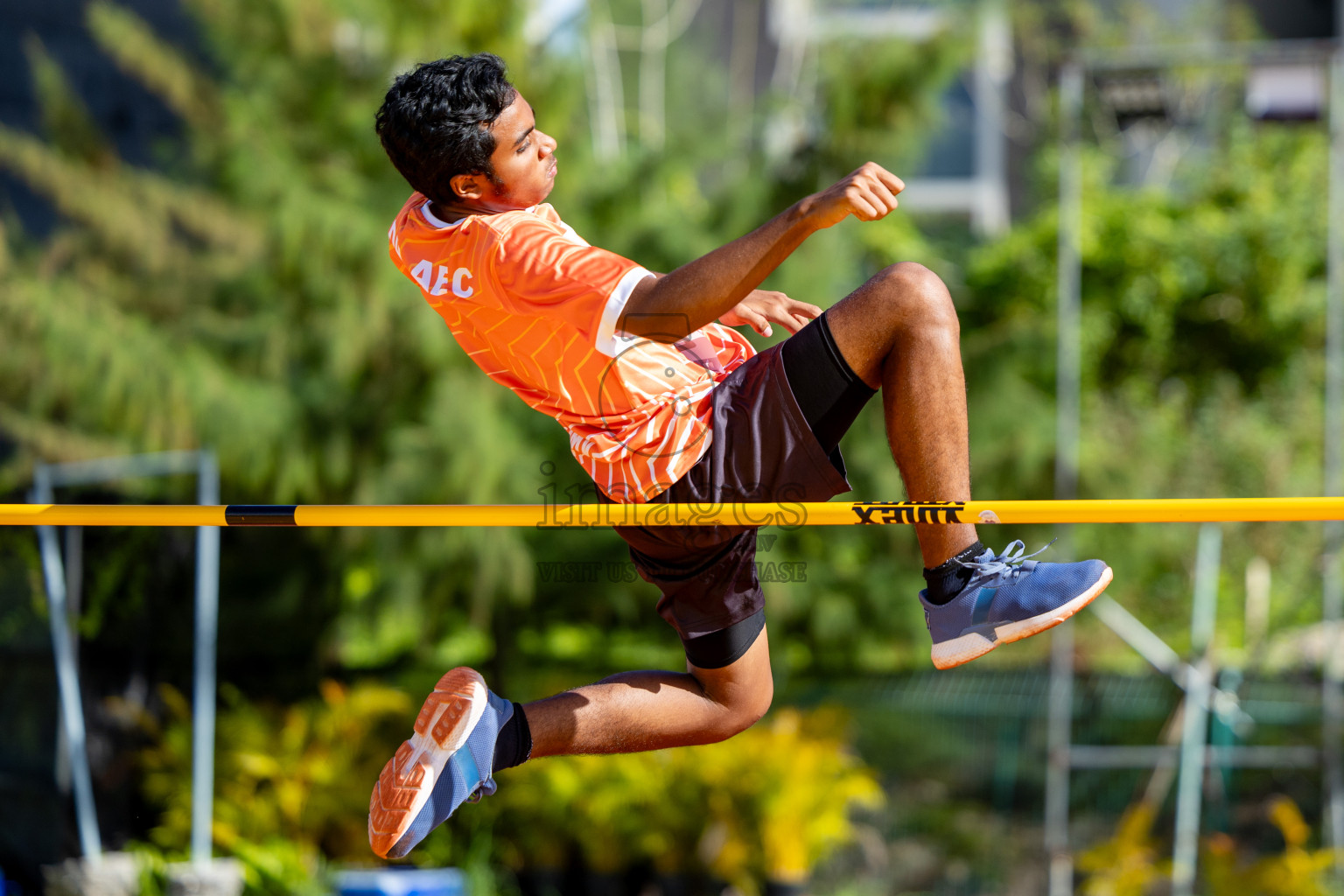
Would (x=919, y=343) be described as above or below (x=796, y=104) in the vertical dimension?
below

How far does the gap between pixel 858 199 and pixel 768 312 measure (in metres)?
0.80

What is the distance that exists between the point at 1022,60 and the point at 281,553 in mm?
9800

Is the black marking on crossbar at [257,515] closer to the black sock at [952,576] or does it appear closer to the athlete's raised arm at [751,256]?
the athlete's raised arm at [751,256]

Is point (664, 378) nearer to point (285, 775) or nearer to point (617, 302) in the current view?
point (617, 302)

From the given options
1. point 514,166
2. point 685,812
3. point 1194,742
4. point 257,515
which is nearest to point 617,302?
point 514,166

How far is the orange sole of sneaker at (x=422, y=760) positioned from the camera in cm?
279

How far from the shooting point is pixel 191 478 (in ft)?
24.5

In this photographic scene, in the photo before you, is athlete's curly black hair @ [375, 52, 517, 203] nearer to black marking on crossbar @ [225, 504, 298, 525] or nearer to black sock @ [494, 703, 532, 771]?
black marking on crossbar @ [225, 504, 298, 525]

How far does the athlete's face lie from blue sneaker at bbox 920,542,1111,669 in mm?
1209

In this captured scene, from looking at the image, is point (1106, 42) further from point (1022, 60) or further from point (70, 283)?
point (70, 283)

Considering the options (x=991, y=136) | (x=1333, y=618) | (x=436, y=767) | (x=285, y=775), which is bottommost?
(x=285, y=775)

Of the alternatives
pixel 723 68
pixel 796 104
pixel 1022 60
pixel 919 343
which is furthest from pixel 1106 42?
pixel 919 343

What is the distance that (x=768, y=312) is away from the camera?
3.19 m

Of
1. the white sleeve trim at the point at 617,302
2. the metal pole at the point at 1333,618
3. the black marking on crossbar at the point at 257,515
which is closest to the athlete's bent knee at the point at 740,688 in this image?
the white sleeve trim at the point at 617,302
